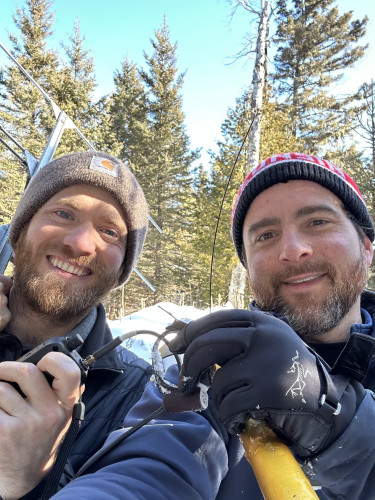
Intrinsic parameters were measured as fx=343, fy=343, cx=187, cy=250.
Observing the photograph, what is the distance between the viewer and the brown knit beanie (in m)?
2.29

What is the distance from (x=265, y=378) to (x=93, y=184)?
5.98ft

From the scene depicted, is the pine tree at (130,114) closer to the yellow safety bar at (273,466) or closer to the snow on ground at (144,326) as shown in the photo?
the snow on ground at (144,326)

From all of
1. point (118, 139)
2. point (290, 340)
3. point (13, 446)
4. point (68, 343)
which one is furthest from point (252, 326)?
point (118, 139)

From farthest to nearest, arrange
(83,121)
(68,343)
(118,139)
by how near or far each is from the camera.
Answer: (118,139) < (83,121) < (68,343)

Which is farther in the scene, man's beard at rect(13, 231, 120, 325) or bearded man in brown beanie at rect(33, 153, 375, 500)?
man's beard at rect(13, 231, 120, 325)

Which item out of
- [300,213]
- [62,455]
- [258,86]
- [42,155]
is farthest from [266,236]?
[258,86]

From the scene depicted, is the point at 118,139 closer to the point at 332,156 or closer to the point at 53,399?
the point at 332,156

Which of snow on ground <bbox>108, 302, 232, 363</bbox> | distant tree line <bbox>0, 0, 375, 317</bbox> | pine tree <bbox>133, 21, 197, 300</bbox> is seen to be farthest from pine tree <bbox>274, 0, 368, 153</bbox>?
snow on ground <bbox>108, 302, 232, 363</bbox>

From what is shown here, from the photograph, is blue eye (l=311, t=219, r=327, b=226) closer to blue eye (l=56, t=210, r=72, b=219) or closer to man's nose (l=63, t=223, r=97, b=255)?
man's nose (l=63, t=223, r=97, b=255)

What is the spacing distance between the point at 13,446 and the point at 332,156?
21.3 meters

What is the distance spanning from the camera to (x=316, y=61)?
64.0 feet

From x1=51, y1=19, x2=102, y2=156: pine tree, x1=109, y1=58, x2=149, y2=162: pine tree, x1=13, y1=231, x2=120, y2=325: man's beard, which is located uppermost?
x1=109, y1=58, x2=149, y2=162: pine tree

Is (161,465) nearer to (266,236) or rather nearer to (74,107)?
(266,236)

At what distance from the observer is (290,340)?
0.90 metres
